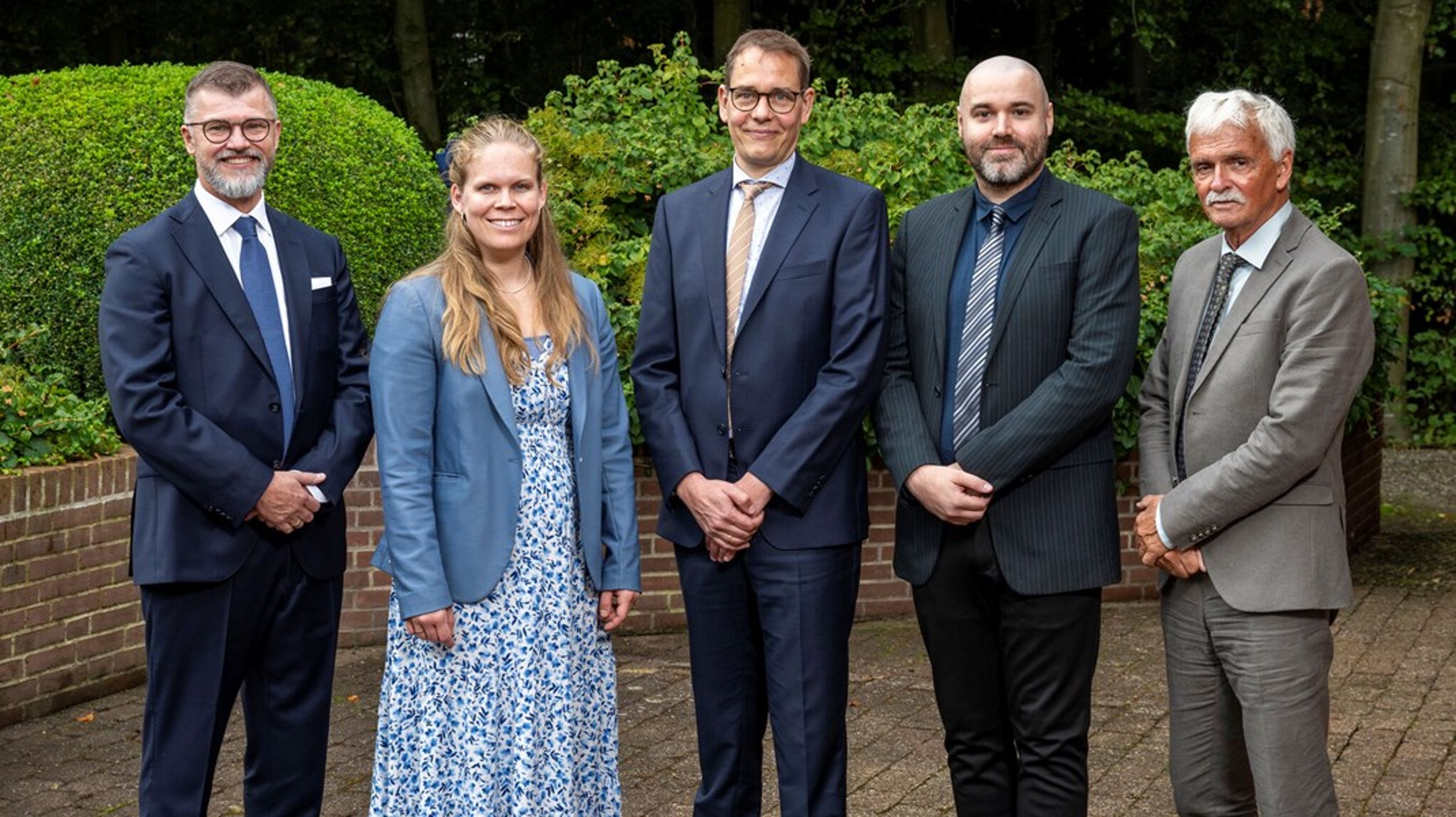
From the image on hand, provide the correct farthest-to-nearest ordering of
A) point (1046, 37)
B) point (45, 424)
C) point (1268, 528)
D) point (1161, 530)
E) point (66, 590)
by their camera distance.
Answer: point (1046, 37)
point (45, 424)
point (66, 590)
point (1161, 530)
point (1268, 528)

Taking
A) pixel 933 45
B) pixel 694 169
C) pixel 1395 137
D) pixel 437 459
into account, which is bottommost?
pixel 437 459

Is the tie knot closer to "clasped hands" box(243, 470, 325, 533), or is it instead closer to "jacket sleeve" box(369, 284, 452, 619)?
"jacket sleeve" box(369, 284, 452, 619)

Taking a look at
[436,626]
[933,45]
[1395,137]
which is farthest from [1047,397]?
[933,45]

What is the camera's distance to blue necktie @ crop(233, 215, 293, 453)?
4625 mm

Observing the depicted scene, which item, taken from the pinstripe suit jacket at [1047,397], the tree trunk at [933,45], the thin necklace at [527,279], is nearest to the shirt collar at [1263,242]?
the pinstripe suit jacket at [1047,397]

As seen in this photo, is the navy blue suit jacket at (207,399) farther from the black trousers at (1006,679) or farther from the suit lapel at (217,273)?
the black trousers at (1006,679)

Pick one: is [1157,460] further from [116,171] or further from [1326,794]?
[116,171]

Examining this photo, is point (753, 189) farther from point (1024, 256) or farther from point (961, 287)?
point (1024, 256)

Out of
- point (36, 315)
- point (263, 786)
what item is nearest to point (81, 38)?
point (36, 315)

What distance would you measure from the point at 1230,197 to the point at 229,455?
2.55 m

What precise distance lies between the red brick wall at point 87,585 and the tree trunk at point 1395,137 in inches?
345

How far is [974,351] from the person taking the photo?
181 inches

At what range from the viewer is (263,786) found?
A: 4727mm

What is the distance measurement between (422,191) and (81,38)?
31.4ft
